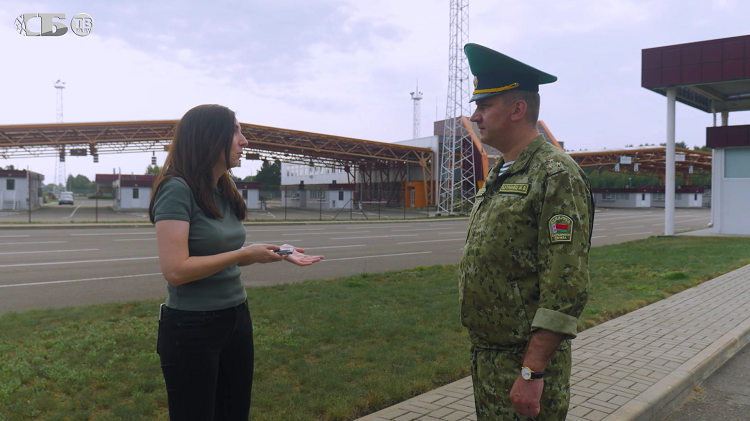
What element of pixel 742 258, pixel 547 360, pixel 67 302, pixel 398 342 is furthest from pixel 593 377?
pixel 742 258

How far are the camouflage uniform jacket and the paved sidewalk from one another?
2.04 metres

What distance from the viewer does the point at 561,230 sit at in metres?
2.02

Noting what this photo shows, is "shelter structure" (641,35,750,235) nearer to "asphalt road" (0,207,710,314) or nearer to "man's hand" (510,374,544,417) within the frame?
"asphalt road" (0,207,710,314)

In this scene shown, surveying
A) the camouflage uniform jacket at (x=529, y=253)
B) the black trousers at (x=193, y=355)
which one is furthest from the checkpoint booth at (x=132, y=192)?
the camouflage uniform jacket at (x=529, y=253)

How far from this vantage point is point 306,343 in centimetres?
575

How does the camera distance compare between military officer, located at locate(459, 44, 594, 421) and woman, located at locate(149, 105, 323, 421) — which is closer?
military officer, located at locate(459, 44, 594, 421)

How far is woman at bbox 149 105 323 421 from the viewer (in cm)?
235

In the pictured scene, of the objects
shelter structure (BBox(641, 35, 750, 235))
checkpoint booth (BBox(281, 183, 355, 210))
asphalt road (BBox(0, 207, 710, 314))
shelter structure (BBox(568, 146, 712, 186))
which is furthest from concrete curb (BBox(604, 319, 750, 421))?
shelter structure (BBox(568, 146, 712, 186))

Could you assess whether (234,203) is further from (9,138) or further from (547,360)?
(9,138)

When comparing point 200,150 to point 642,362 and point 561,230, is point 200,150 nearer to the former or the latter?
point 561,230

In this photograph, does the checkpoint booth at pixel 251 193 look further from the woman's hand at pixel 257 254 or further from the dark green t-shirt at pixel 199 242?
the woman's hand at pixel 257 254

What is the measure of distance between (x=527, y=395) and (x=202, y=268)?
1.43m

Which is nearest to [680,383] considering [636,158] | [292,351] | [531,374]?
[292,351]

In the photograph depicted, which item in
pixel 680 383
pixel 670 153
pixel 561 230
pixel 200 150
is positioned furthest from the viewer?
pixel 670 153
